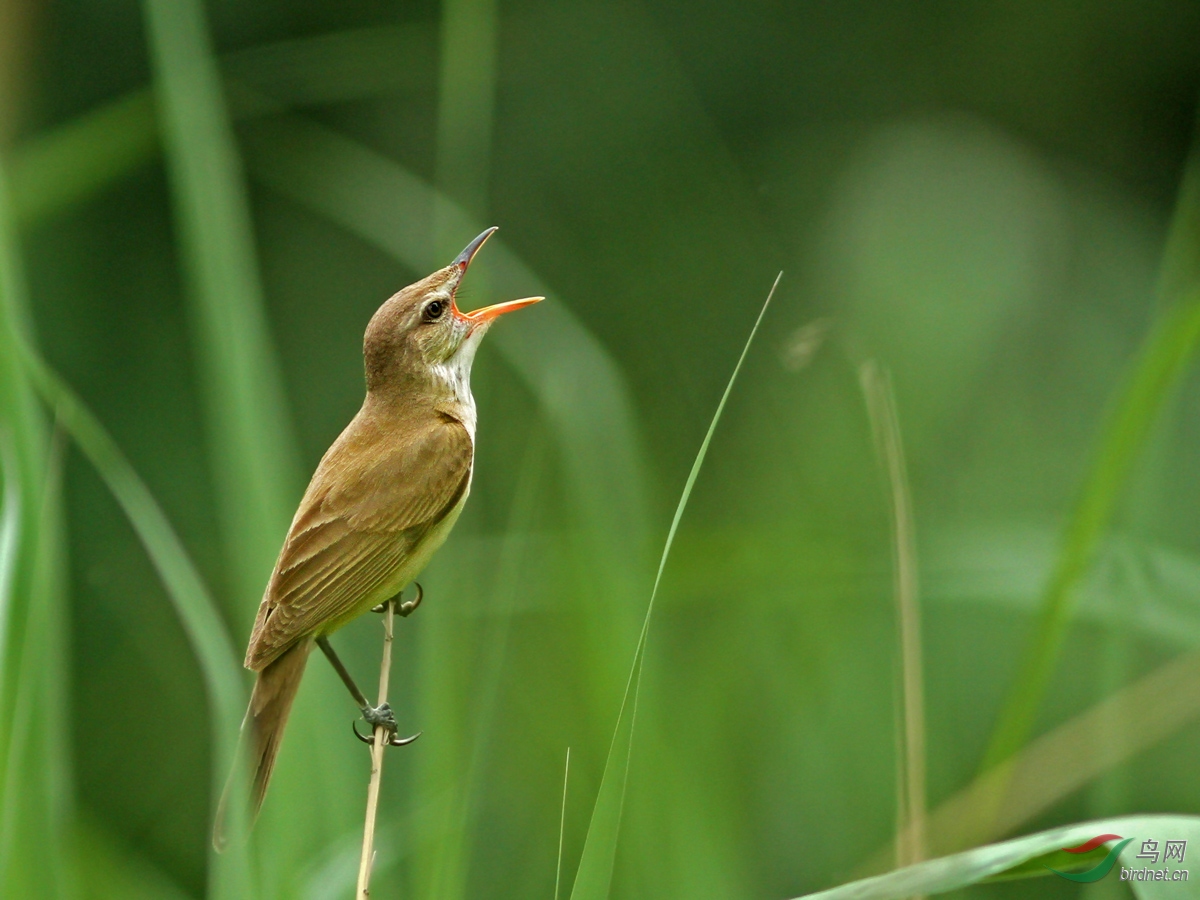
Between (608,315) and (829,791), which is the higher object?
(608,315)

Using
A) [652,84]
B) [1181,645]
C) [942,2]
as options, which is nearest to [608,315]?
[652,84]

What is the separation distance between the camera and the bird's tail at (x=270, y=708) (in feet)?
7.41

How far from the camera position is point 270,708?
7.89ft

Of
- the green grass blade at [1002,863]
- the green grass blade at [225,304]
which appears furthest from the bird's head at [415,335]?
the green grass blade at [1002,863]

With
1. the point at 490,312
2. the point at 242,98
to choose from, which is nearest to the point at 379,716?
the point at 490,312

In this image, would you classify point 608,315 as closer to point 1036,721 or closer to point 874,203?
point 874,203

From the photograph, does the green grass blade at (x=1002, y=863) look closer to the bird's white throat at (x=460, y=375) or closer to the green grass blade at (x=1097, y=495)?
the green grass blade at (x=1097, y=495)

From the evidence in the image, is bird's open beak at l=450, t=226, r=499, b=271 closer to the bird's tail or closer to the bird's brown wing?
the bird's brown wing

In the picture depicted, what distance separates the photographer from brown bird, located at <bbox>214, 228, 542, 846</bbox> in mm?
2484

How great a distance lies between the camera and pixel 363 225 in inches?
147

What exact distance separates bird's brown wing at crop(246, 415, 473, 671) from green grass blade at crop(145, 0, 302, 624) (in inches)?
2.9

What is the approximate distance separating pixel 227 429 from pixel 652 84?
11.5 ft

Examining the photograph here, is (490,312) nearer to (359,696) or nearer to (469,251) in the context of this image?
(469,251)

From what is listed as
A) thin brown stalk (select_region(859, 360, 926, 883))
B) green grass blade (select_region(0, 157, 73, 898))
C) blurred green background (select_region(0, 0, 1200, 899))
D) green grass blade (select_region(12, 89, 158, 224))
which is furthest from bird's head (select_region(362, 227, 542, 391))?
thin brown stalk (select_region(859, 360, 926, 883))
